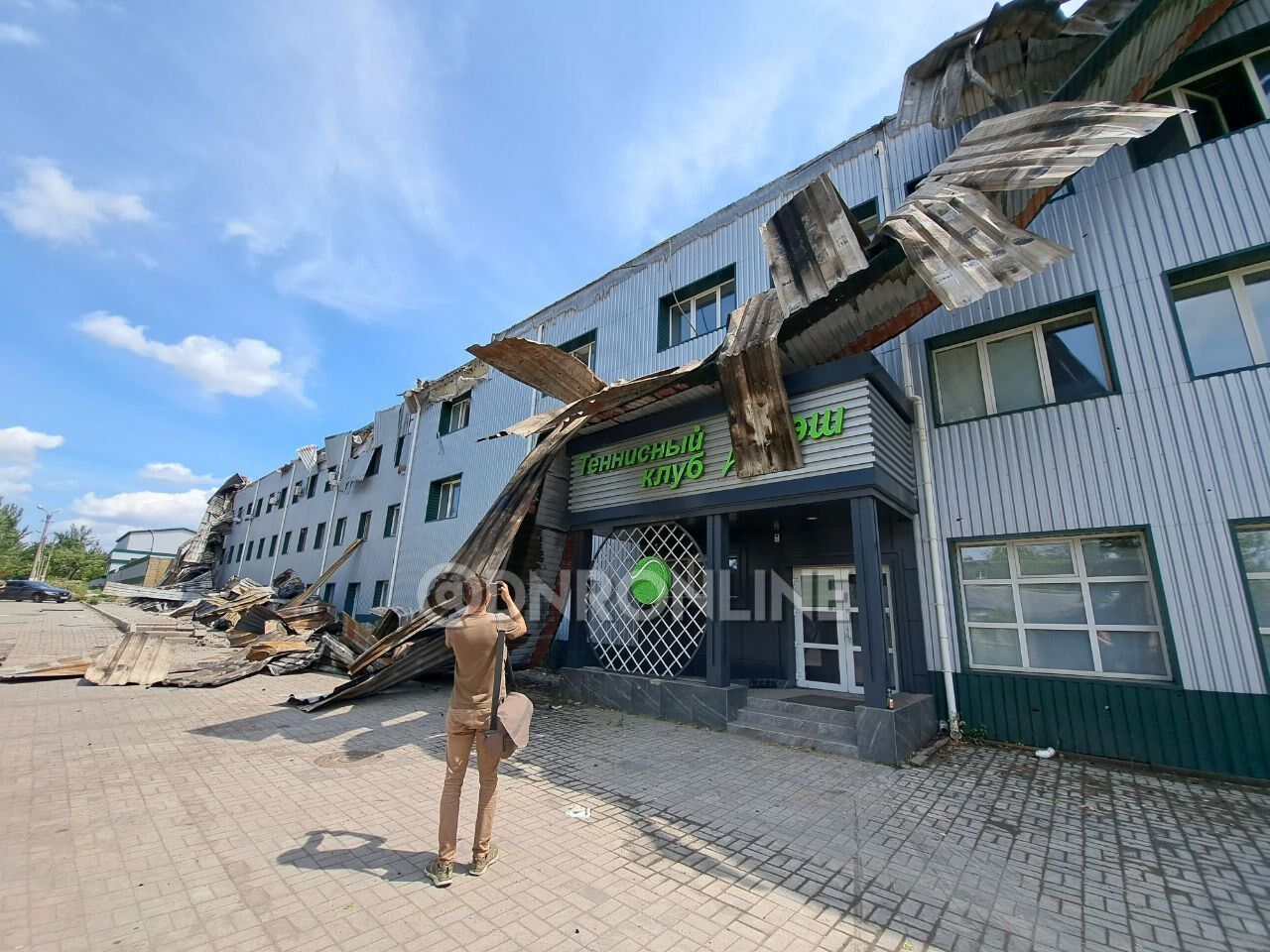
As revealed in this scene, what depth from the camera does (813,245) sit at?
20.8 ft

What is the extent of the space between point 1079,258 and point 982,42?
346 centimetres

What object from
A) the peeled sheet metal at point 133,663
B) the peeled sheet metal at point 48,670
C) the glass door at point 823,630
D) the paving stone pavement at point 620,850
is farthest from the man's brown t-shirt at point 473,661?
the peeled sheet metal at point 48,670

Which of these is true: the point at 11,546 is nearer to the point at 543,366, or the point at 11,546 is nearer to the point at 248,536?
the point at 248,536

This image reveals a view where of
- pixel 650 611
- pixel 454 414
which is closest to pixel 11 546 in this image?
pixel 454 414

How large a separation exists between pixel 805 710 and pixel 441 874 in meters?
4.86

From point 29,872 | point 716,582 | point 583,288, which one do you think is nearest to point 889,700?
point 716,582

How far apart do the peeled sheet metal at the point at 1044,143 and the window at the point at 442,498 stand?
595 inches

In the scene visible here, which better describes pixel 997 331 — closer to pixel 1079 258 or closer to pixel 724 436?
pixel 1079 258

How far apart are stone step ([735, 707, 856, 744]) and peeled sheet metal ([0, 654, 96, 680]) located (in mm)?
12135

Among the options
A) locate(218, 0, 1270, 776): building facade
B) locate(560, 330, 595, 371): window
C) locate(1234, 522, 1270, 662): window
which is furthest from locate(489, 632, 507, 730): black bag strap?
locate(560, 330, 595, 371): window

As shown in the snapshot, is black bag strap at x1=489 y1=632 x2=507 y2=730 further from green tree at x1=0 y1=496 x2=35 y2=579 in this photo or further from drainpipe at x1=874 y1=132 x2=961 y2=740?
green tree at x1=0 y1=496 x2=35 y2=579

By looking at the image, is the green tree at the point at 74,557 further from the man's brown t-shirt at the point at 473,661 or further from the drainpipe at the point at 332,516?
the man's brown t-shirt at the point at 473,661

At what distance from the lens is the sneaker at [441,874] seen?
3.07 m

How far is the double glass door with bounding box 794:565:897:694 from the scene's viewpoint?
8258 mm
